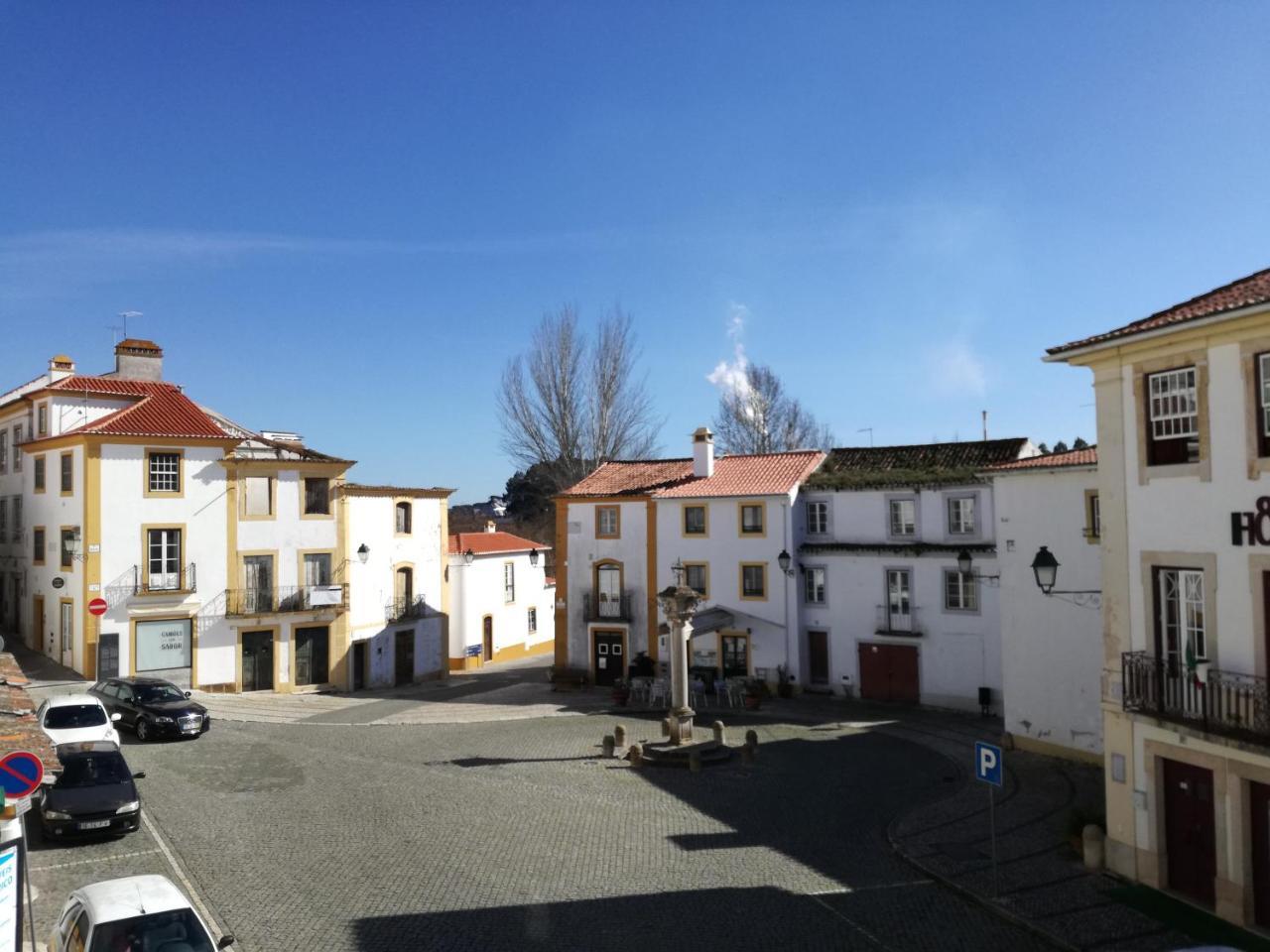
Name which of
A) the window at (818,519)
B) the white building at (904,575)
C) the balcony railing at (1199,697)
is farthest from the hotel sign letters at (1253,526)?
the window at (818,519)

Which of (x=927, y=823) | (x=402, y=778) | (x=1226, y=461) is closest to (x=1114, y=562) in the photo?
(x=1226, y=461)

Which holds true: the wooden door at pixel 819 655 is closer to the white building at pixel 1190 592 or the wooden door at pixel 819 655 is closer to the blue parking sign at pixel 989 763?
the white building at pixel 1190 592

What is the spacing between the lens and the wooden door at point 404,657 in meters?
35.2

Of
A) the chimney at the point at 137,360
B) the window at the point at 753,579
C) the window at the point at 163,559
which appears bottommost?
the window at the point at 753,579

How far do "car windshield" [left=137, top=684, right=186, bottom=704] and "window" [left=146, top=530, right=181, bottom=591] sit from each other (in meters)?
6.25

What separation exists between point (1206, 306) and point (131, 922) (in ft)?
52.5

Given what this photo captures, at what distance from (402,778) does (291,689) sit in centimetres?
1380

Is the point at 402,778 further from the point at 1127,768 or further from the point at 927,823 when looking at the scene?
the point at 1127,768

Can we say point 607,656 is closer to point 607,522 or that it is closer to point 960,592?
point 607,522

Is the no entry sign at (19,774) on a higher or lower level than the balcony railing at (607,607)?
higher

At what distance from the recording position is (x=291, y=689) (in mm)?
31531

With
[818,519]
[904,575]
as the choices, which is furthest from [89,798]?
[818,519]

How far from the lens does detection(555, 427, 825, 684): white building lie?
1266 inches

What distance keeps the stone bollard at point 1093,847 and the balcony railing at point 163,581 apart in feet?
87.5
